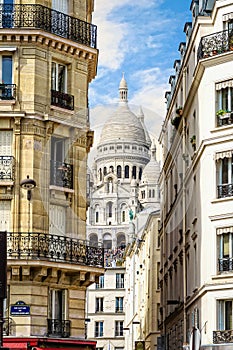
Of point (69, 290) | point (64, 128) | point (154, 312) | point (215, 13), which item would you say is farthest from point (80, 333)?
point (154, 312)

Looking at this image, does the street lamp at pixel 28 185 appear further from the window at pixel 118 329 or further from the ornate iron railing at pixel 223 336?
the window at pixel 118 329

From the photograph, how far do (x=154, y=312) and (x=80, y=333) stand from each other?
3351cm

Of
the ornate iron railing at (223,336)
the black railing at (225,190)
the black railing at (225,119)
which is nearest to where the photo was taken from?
the ornate iron railing at (223,336)

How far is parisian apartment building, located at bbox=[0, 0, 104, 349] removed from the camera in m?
38.8

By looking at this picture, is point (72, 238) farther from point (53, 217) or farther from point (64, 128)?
point (64, 128)

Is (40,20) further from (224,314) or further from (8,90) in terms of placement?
(224,314)

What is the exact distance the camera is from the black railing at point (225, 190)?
134ft

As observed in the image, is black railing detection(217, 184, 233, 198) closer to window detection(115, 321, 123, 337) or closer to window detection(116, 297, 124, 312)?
window detection(115, 321, 123, 337)

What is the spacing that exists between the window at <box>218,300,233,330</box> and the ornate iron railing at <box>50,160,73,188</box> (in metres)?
8.21

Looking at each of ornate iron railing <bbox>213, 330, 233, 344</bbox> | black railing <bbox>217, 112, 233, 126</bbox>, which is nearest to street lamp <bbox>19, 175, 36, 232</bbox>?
black railing <bbox>217, 112, 233, 126</bbox>

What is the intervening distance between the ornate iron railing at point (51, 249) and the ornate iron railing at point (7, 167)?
2362 mm

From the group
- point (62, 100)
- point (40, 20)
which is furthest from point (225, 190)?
point (40, 20)

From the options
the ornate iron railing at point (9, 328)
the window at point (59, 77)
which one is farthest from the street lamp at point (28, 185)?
the ornate iron railing at point (9, 328)

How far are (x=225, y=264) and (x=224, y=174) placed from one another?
13.0ft
